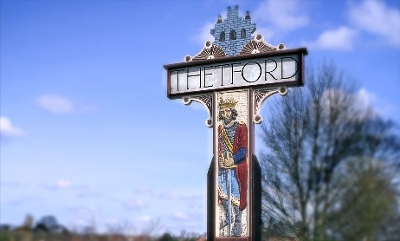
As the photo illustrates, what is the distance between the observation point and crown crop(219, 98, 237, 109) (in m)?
10.0

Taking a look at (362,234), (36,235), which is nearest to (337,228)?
(362,234)

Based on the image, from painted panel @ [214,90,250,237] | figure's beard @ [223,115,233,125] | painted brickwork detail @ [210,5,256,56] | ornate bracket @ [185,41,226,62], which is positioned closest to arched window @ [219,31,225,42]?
painted brickwork detail @ [210,5,256,56]

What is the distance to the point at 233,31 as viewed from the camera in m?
10.2

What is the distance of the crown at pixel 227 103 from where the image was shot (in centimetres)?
1000

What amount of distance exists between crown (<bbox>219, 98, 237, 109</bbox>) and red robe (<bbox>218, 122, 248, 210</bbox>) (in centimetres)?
33

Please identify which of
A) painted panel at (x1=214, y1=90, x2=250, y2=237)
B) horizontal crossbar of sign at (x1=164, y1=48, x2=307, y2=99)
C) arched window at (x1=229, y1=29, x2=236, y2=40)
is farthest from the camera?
arched window at (x1=229, y1=29, x2=236, y2=40)

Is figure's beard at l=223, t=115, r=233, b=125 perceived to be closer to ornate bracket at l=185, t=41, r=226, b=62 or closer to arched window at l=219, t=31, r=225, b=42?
ornate bracket at l=185, t=41, r=226, b=62

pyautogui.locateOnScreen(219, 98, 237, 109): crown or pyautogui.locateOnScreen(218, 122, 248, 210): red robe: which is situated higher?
pyautogui.locateOnScreen(219, 98, 237, 109): crown

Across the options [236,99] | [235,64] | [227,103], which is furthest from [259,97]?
[235,64]

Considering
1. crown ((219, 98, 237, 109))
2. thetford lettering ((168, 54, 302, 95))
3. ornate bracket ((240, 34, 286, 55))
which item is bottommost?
crown ((219, 98, 237, 109))

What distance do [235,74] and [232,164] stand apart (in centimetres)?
141

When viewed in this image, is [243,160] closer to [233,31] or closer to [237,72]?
[237,72]

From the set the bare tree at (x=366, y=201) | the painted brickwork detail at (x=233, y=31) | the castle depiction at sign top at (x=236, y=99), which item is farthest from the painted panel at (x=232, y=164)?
the bare tree at (x=366, y=201)

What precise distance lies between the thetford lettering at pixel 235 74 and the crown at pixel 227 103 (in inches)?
8.7
